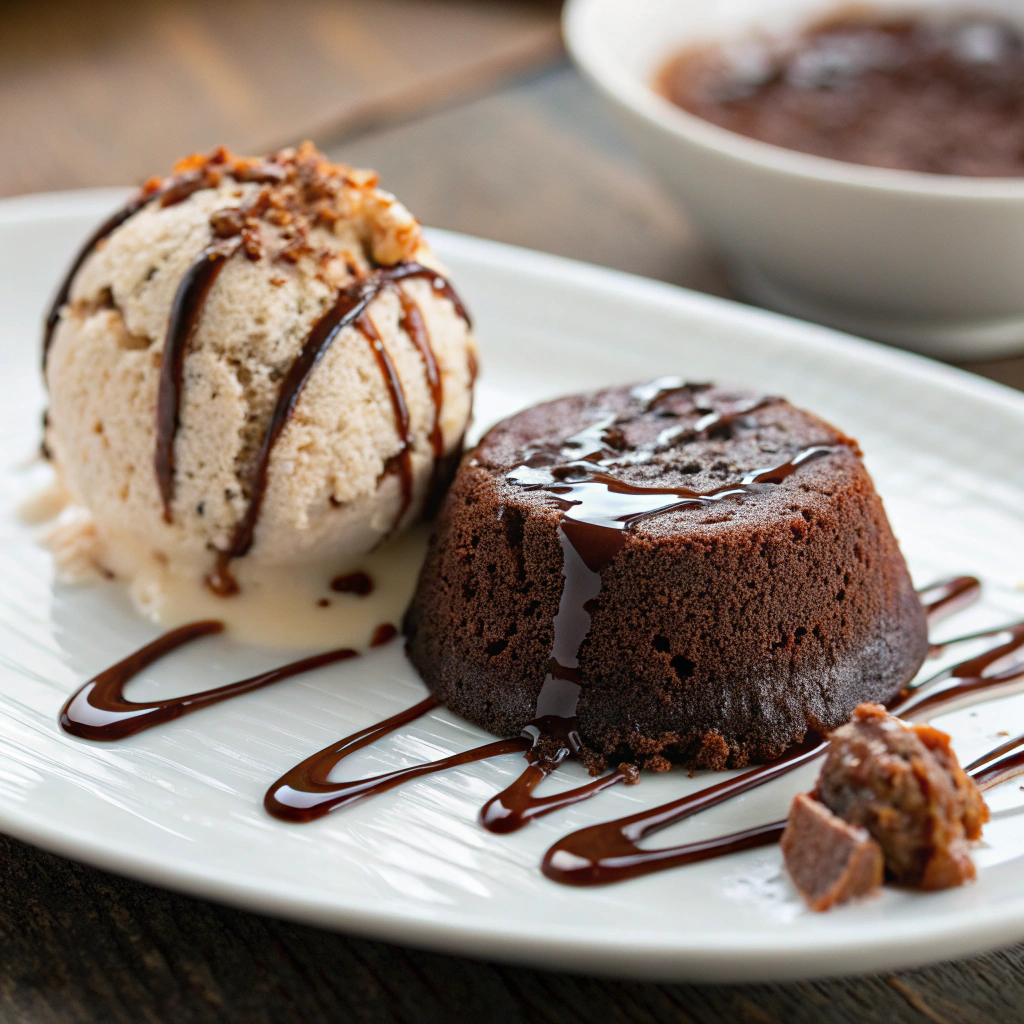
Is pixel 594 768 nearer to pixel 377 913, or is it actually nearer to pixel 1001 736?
pixel 377 913

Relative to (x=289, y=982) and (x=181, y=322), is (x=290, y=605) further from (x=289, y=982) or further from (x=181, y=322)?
(x=289, y=982)

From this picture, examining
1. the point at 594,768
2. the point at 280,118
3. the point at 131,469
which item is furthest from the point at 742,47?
the point at 594,768

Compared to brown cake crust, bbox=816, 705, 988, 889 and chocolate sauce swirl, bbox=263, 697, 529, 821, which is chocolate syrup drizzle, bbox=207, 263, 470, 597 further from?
brown cake crust, bbox=816, 705, 988, 889

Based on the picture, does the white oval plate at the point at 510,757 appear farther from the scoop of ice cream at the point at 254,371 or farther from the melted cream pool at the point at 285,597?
the scoop of ice cream at the point at 254,371

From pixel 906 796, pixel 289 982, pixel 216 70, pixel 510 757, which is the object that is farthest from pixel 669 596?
pixel 216 70

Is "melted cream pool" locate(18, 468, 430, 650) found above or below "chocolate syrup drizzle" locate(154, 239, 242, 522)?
below

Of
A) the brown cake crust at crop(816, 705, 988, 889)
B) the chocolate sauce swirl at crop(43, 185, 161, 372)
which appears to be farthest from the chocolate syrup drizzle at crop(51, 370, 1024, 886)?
the chocolate sauce swirl at crop(43, 185, 161, 372)

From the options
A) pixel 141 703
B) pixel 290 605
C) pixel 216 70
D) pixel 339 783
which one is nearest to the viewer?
pixel 339 783
